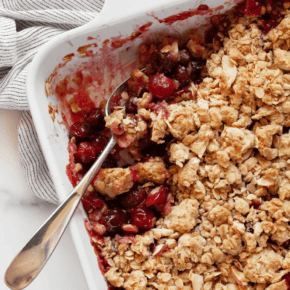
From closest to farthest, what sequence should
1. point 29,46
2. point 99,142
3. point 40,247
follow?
point 40,247 < point 99,142 < point 29,46

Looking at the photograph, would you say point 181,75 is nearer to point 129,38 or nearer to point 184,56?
point 184,56

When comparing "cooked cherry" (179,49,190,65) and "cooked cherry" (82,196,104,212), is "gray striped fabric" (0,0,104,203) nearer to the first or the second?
"cooked cherry" (82,196,104,212)

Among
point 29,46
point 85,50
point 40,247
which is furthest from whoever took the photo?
point 29,46

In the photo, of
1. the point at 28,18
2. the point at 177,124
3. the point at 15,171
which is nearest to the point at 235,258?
the point at 177,124

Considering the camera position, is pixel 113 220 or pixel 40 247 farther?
pixel 113 220

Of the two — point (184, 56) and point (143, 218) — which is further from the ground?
point (184, 56)

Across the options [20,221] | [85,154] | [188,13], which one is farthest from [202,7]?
[20,221]

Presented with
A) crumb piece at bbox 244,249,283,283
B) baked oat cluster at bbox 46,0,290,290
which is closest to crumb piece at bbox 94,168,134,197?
baked oat cluster at bbox 46,0,290,290
